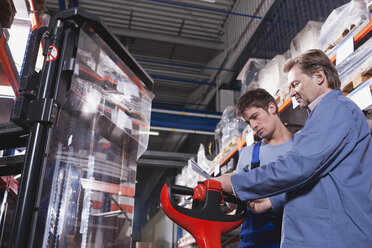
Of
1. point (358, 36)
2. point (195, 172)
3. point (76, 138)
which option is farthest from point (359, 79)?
point (195, 172)

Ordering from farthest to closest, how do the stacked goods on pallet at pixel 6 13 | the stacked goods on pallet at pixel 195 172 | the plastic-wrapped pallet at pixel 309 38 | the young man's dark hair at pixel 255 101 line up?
1. the stacked goods on pallet at pixel 195 172
2. the plastic-wrapped pallet at pixel 309 38
3. the stacked goods on pallet at pixel 6 13
4. the young man's dark hair at pixel 255 101

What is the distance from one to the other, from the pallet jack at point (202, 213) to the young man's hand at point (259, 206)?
1.07 ft

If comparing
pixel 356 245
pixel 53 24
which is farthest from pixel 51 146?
pixel 356 245

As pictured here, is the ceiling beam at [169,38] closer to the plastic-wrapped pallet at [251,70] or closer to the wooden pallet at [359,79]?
the plastic-wrapped pallet at [251,70]

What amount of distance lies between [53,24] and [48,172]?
33.5 inches

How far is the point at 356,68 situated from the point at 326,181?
4.53ft

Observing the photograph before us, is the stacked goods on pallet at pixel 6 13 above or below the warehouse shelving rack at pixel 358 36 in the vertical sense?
above

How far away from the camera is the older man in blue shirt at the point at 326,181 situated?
4.43ft

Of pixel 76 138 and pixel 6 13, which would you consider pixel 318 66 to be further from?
pixel 6 13

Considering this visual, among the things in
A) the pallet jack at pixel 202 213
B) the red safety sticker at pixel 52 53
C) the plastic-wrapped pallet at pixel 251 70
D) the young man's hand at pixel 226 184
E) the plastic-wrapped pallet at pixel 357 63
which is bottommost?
the pallet jack at pixel 202 213

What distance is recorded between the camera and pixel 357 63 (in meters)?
2.49

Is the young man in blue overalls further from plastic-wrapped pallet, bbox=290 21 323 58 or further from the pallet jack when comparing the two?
plastic-wrapped pallet, bbox=290 21 323 58

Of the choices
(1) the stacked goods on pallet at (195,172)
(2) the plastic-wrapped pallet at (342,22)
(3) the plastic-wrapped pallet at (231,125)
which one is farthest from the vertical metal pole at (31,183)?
(1) the stacked goods on pallet at (195,172)

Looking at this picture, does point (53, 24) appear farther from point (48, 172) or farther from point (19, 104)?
point (48, 172)
